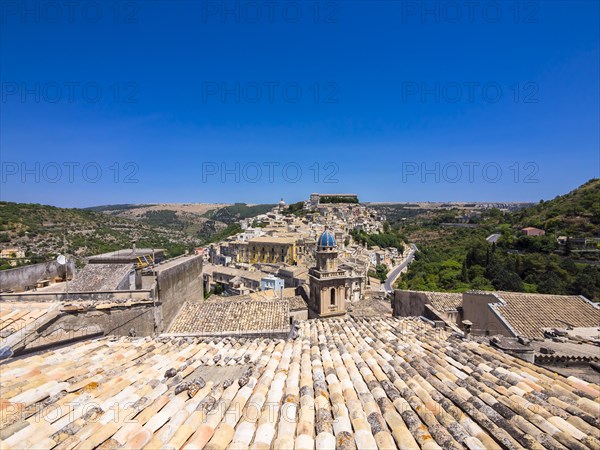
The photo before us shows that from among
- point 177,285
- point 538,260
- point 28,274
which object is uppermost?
point 28,274

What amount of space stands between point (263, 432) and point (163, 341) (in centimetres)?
418

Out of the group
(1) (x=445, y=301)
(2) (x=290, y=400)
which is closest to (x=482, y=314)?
(1) (x=445, y=301)

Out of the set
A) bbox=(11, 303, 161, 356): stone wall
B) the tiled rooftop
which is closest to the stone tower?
bbox=(11, 303, 161, 356): stone wall

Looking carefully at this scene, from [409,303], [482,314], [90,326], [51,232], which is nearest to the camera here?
[90,326]

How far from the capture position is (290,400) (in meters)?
3.40

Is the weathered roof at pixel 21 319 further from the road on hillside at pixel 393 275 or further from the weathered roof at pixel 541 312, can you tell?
the road on hillside at pixel 393 275

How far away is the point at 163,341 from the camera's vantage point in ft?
20.4

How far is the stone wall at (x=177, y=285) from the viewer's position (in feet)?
31.2

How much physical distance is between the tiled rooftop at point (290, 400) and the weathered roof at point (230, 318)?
17.9ft

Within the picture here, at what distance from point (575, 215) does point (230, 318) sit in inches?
2219

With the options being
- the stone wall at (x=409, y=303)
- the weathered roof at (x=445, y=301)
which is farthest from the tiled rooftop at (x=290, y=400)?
the weathered roof at (x=445, y=301)

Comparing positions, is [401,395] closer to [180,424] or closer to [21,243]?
[180,424]

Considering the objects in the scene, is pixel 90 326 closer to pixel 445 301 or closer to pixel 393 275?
pixel 445 301

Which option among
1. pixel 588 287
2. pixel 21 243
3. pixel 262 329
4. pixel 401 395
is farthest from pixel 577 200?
pixel 21 243
